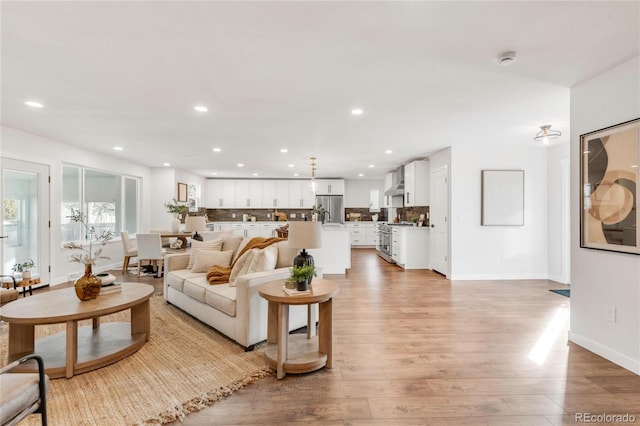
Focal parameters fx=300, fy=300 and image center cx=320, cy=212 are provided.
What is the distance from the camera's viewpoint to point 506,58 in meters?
2.31

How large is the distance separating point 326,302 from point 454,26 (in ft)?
7.04

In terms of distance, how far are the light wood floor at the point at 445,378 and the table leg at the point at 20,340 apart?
1.68 metres

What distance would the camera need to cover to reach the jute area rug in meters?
1.85

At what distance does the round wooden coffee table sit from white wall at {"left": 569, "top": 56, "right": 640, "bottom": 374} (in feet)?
13.4

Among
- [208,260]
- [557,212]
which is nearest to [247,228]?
[208,260]

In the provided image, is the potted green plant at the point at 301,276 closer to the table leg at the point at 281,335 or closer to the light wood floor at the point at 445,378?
the table leg at the point at 281,335

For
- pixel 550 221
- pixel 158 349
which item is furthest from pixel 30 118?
pixel 550 221

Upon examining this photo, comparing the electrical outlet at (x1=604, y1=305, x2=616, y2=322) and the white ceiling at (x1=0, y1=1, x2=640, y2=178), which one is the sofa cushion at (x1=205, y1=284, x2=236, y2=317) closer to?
the white ceiling at (x1=0, y1=1, x2=640, y2=178)

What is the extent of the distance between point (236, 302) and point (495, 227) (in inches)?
192

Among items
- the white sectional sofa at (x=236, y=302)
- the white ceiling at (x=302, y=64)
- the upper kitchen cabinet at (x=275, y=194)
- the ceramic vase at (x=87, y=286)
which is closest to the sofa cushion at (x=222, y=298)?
the white sectional sofa at (x=236, y=302)

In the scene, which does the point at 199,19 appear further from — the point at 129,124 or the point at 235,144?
the point at 235,144

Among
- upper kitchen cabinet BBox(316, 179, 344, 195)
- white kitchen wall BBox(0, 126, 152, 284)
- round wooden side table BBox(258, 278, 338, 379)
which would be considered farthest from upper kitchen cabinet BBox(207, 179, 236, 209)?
round wooden side table BBox(258, 278, 338, 379)

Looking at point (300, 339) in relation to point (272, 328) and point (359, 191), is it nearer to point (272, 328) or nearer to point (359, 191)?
point (272, 328)

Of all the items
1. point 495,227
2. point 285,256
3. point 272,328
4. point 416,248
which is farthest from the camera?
point 416,248
